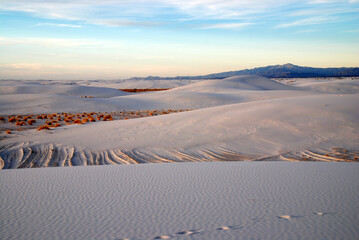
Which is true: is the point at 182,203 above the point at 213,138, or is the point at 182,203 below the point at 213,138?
above

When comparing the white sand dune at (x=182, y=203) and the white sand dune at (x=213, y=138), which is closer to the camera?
the white sand dune at (x=182, y=203)

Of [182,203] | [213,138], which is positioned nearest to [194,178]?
[182,203]

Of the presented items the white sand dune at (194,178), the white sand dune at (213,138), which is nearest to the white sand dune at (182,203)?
the white sand dune at (194,178)

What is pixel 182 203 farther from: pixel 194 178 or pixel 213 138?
pixel 213 138

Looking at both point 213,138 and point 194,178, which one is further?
point 213,138

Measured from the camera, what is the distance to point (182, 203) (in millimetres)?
4672

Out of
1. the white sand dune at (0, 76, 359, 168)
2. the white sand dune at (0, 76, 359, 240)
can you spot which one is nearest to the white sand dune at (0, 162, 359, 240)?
the white sand dune at (0, 76, 359, 240)

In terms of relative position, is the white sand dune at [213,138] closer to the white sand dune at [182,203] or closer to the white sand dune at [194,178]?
the white sand dune at [194,178]

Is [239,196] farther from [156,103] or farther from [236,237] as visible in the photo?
[156,103]

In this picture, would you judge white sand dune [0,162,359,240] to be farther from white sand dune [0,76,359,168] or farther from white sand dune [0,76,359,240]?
white sand dune [0,76,359,168]

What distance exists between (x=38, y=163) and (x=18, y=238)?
5392 millimetres

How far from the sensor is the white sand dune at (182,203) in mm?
3662

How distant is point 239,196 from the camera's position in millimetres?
4992

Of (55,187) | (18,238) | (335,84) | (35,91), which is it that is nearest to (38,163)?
(55,187)
